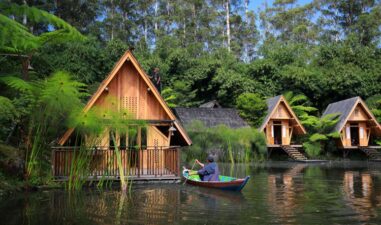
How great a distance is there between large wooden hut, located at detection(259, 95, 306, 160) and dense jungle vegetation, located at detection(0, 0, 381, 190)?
1459 mm

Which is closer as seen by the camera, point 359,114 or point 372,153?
point 372,153

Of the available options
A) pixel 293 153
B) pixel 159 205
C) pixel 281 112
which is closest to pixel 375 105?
pixel 281 112

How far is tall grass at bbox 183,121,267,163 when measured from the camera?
27.5 meters

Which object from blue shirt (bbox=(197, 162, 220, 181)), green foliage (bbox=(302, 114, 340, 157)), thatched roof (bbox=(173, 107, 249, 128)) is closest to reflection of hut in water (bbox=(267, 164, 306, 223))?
blue shirt (bbox=(197, 162, 220, 181))

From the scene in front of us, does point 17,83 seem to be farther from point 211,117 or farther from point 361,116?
point 361,116

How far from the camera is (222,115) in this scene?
32.7 metres

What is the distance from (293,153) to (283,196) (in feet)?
65.1

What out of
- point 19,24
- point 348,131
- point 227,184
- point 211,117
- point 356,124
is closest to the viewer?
point 19,24

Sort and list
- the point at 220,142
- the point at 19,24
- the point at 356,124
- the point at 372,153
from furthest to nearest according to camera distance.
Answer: the point at 356,124
the point at 372,153
the point at 220,142
the point at 19,24

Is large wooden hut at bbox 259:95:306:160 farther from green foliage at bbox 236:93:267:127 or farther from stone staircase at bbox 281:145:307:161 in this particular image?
green foliage at bbox 236:93:267:127

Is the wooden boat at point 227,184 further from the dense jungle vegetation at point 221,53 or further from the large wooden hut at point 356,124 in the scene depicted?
the large wooden hut at point 356,124

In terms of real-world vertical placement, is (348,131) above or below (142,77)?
below

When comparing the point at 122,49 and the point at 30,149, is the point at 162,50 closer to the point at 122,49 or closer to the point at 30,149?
the point at 122,49

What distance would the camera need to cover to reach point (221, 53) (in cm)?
4719
